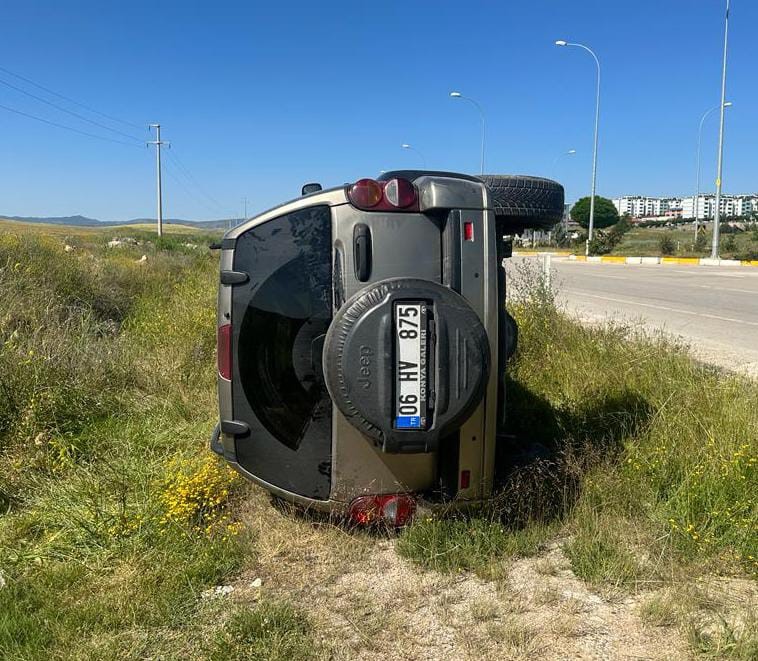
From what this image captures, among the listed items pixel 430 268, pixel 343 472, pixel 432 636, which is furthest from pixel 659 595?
pixel 430 268

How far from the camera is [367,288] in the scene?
259 centimetres

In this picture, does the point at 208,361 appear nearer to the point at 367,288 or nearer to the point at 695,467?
the point at 367,288

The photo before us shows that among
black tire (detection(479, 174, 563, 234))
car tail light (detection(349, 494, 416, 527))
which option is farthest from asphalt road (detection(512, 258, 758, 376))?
car tail light (detection(349, 494, 416, 527))

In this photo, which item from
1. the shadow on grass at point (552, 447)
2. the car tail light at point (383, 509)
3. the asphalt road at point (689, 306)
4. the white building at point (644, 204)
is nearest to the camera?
the car tail light at point (383, 509)

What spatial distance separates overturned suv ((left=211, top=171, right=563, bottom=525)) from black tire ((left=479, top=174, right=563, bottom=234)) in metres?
0.56

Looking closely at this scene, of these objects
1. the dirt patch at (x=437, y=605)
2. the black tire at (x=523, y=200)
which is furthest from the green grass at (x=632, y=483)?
the black tire at (x=523, y=200)

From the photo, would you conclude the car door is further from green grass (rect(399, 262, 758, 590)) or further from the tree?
the tree

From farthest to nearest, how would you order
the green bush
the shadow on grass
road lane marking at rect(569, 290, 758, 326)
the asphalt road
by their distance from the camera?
the green bush < road lane marking at rect(569, 290, 758, 326) < the asphalt road < the shadow on grass

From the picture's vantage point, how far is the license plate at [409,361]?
252cm

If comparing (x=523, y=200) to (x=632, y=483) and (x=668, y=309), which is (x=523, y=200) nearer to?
(x=632, y=483)

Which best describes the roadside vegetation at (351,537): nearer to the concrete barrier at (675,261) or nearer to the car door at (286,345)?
the car door at (286,345)

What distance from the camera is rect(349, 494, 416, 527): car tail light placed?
2.82 meters

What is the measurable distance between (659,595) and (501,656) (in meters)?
0.73

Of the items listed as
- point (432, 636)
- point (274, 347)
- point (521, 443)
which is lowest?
point (432, 636)
